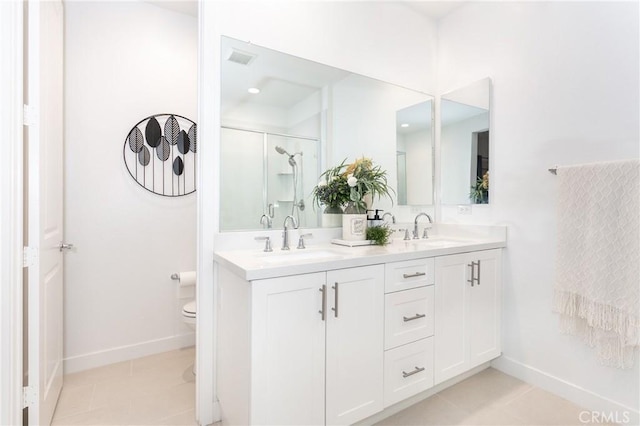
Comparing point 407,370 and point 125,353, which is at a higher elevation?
point 407,370

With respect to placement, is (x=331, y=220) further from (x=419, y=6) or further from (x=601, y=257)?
(x=419, y=6)

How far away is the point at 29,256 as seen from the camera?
1439 millimetres

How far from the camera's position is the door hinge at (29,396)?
144 cm

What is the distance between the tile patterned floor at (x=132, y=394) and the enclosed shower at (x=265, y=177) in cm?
108

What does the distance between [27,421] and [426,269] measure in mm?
2103

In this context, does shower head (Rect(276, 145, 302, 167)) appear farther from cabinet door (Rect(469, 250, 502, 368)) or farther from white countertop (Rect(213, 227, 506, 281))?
cabinet door (Rect(469, 250, 502, 368))

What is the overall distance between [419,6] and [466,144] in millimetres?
1167

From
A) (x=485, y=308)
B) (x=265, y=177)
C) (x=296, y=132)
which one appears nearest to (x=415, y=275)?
(x=485, y=308)

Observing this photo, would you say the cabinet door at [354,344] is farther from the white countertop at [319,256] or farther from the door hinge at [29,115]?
the door hinge at [29,115]

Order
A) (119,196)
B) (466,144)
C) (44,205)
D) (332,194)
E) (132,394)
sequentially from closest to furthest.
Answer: (44,205) < (132,394) < (332,194) < (119,196) < (466,144)

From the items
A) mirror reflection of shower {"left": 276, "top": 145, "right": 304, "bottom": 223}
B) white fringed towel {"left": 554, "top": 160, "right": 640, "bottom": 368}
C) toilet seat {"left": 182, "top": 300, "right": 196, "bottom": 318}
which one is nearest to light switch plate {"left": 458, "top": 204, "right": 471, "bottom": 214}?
white fringed towel {"left": 554, "top": 160, "right": 640, "bottom": 368}

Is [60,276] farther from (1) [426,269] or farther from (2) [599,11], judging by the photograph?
(2) [599,11]

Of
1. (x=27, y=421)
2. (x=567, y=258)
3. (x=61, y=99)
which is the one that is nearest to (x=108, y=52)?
(x=61, y=99)

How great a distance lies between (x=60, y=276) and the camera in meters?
2.02
